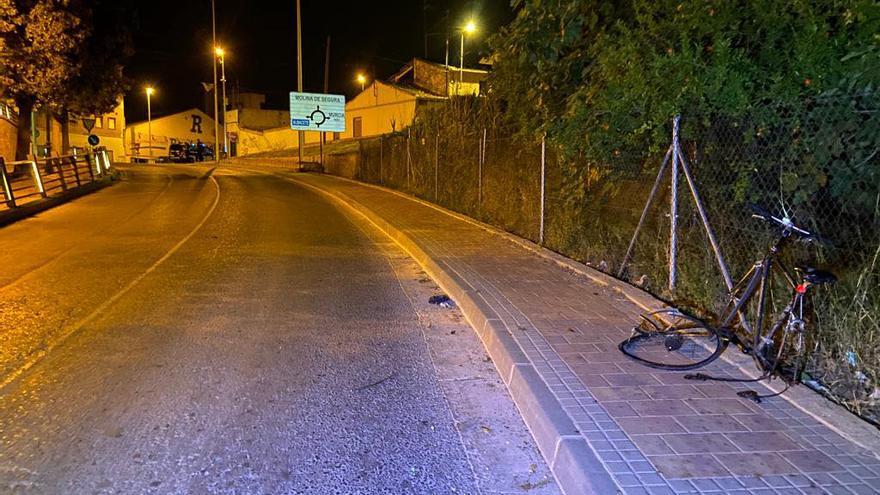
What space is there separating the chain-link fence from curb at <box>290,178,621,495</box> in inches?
77.8

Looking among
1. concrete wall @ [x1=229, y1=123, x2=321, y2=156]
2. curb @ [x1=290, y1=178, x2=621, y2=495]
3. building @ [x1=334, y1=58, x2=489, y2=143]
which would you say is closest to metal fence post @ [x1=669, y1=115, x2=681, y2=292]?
curb @ [x1=290, y1=178, x2=621, y2=495]

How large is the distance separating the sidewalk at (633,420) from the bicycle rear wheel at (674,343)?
0.14 metres

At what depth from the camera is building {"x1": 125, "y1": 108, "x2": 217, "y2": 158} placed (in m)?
73.6

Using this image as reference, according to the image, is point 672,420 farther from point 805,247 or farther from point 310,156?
point 310,156

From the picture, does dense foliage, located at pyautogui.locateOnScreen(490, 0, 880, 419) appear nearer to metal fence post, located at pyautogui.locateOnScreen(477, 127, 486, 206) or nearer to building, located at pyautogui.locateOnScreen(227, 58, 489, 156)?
metal fence post, located at pyautogui.locateOnScreen(477, 127, 486, 206)

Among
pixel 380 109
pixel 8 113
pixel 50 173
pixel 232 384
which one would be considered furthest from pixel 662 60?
pixel 380 109

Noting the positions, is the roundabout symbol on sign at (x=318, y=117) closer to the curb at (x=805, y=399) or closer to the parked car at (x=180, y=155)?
the curb at (x=805, y=399)

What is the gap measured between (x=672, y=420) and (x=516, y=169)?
848 centimetres

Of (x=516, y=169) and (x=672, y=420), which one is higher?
(x=516, y=169)

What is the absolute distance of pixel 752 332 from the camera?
522 centimetres

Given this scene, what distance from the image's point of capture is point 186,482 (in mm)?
3506

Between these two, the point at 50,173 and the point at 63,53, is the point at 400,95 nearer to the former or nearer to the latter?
the point at 63,53

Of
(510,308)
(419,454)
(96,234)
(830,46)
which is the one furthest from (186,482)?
(96,234)

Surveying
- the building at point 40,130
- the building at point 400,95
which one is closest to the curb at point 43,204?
the building at point 40,130
